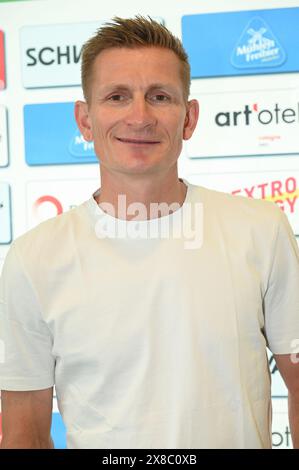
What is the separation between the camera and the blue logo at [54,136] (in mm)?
1660

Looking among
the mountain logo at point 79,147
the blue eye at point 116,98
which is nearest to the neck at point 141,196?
the blue eye at point 116,98

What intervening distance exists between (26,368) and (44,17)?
0.97m

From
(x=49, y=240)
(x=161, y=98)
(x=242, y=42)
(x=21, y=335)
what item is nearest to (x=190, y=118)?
(x=161, y=98)

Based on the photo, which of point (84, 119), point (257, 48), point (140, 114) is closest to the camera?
point (140, 114)

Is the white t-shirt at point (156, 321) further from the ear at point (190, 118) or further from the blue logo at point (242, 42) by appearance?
the blue logo at point (242, 42)

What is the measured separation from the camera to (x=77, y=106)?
3.65 ft

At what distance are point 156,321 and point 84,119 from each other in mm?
351

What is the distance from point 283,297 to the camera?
3.41ft

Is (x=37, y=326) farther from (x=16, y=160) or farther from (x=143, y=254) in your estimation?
(x=16, y=160)

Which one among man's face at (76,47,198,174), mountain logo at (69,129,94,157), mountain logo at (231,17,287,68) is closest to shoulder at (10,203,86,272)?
man's face at (76,47,198,174)

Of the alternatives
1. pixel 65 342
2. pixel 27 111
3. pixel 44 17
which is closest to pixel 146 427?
pixel 65 342

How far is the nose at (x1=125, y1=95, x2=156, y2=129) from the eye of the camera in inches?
38.7

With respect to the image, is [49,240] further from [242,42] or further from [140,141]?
[242,42]

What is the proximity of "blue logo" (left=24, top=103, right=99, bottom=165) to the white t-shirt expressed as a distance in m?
0.60
